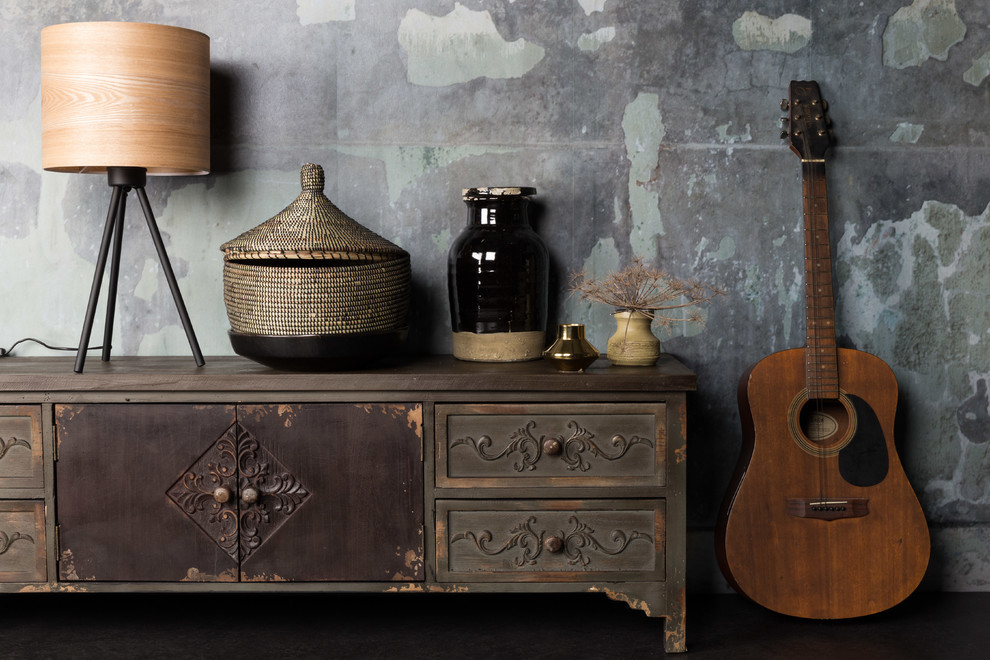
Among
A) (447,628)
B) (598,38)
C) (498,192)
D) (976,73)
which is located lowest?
(447,628)

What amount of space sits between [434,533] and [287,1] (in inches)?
67.6

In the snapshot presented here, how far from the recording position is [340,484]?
2.01m

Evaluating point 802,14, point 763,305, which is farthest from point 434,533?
point 802,14

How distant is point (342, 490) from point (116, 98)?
122 centimetres

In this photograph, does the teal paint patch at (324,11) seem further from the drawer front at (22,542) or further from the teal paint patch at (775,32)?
the drawer front at (22,542)

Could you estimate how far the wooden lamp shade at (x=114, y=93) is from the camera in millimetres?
2090

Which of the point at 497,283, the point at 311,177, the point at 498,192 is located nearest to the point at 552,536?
the point at 497,283

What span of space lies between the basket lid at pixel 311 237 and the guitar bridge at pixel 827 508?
4.36 feet

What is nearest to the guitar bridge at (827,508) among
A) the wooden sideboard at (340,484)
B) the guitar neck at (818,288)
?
the guitar neck at (818,288)

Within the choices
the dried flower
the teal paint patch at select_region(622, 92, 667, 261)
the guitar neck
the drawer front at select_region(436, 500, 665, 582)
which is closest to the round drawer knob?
the drawer front at select_region(436, 500, 665, 582)

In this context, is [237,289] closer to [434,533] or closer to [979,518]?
[434,533]

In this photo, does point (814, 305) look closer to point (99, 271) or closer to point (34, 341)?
point (99, 271)

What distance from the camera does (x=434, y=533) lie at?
2.02 metres

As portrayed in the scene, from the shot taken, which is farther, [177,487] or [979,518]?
[979,518]
